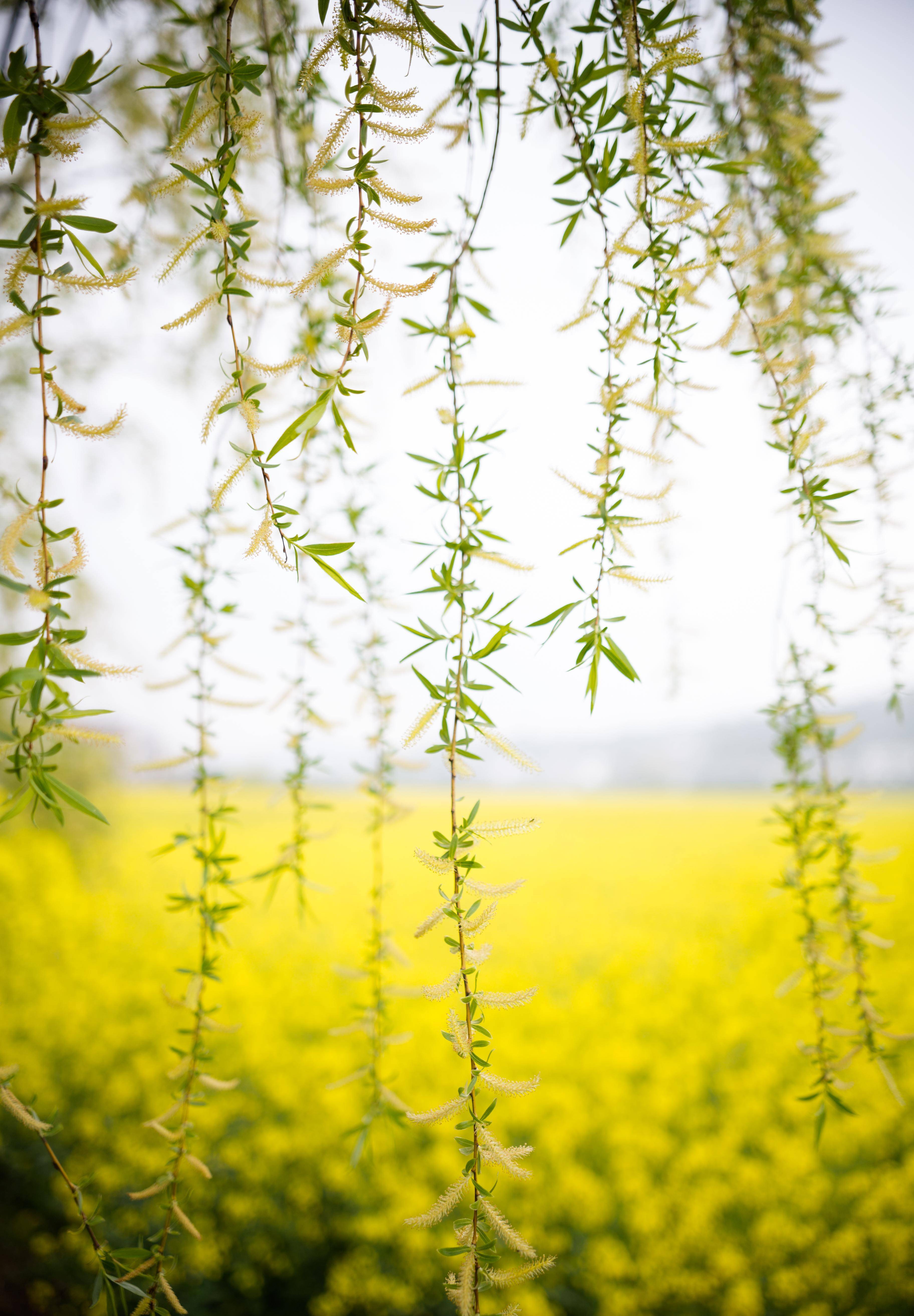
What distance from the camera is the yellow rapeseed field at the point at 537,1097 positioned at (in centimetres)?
130

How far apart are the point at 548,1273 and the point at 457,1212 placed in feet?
0.77

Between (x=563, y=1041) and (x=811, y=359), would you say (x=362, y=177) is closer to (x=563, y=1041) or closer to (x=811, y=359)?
(x=811, y=359)

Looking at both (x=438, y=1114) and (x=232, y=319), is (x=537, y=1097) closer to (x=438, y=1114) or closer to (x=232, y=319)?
(x=438, y=1114)

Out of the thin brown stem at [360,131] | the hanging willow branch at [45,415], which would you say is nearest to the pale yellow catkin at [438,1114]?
the hanging willow branch at [45,415]

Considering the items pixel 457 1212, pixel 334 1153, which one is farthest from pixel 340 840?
pixel 457 1212

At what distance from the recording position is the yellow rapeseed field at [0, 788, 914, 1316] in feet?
4.27

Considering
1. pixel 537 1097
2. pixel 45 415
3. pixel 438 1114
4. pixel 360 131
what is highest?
pixel 360 131

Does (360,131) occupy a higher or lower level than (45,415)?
higher

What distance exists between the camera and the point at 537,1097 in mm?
1583

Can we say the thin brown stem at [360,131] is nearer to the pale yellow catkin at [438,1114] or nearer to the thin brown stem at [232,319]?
the thin brown stem at [232,319]

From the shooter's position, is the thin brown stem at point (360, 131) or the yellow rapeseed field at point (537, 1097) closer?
the thin brown stem at point (360, 131)

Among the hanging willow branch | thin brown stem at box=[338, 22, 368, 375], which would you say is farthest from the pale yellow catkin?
thin brown stem at box=[338, 22, 368, 375]

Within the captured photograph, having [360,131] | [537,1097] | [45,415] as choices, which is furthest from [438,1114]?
[537,1097]

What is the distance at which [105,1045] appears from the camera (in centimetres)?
195
